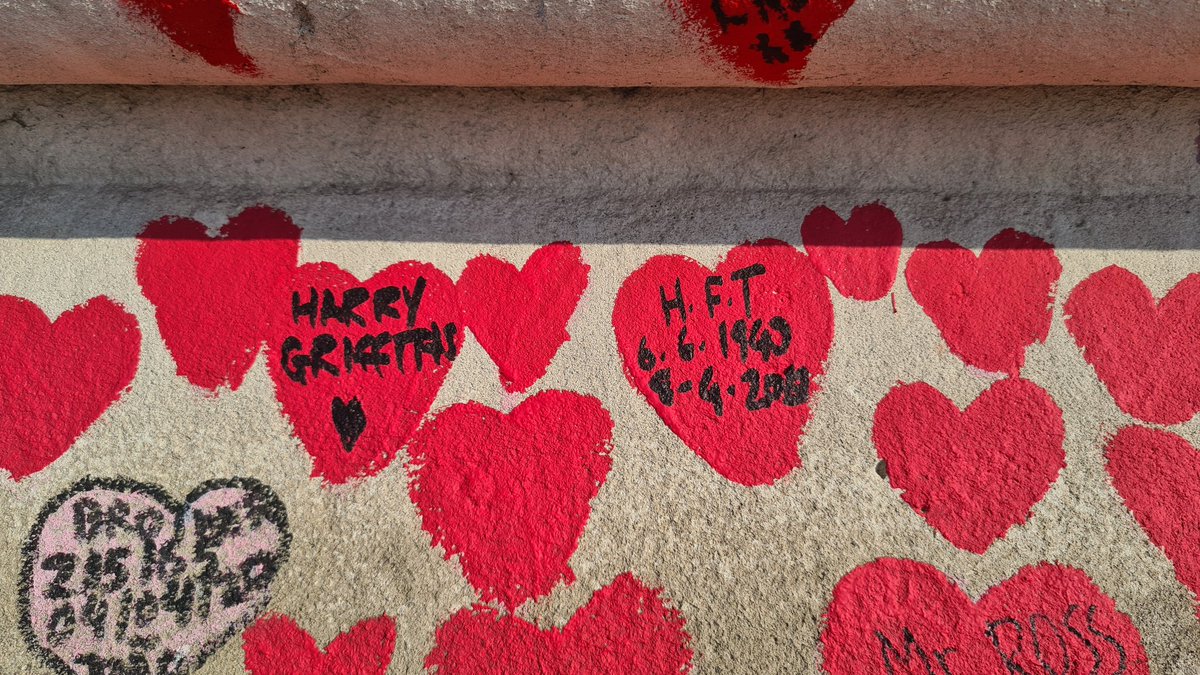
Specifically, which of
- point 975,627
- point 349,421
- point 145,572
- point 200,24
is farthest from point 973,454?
Answer: point 200,24

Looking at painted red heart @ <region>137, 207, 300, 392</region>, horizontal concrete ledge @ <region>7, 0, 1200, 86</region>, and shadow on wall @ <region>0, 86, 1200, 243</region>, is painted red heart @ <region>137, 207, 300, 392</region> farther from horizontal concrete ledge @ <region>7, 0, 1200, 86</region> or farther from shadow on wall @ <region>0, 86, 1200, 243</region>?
horizontal concrete ledge @ <region>7, 0, 1200, 86</region>

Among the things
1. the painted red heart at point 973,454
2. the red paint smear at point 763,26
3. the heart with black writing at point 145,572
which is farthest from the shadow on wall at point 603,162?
the heart with black writing at point 145,572

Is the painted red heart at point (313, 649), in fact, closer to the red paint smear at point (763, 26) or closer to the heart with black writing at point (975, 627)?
the heart with black writing at point (975, 627)

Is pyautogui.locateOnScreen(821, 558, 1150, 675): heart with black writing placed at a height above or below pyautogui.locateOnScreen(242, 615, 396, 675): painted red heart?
above

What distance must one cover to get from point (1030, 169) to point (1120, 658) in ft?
3.76

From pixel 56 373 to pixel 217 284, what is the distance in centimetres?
41

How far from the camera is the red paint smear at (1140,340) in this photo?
A: 162 centimetres

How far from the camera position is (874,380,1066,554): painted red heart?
1.54m

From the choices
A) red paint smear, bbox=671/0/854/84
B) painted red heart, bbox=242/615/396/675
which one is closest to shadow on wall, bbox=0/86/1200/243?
red paint smear, bbox=671/0/854/84

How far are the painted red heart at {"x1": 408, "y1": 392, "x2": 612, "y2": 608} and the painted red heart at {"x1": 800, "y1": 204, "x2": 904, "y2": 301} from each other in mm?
698

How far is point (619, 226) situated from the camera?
6.02 ft

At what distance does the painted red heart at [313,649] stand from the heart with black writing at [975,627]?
36.3 inches

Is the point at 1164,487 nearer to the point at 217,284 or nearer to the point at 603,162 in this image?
the point at 603,162

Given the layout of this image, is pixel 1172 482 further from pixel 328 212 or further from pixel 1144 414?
pixel 328 212
